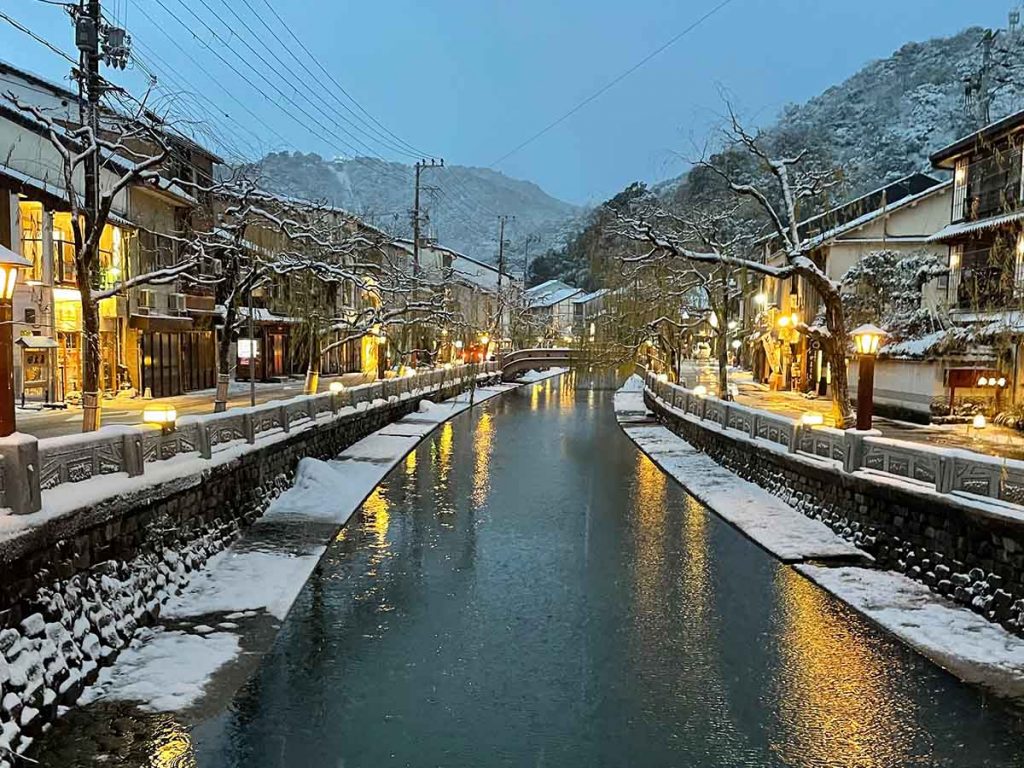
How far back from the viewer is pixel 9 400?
347 inches

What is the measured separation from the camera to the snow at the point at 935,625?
29.3 feet

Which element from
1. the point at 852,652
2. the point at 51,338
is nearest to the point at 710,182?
the point at 51,338

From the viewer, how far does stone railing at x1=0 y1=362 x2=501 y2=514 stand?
24.7ft

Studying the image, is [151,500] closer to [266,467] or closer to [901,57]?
[266,467]

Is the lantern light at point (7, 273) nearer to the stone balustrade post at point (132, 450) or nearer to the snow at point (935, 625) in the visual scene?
the stone balustrade post at point (132, 450)

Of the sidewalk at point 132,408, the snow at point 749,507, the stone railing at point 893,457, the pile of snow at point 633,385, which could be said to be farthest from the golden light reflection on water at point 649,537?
the pile of snow at point 633,385

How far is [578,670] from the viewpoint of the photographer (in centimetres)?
924

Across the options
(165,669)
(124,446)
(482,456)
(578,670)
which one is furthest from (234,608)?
(482,456)

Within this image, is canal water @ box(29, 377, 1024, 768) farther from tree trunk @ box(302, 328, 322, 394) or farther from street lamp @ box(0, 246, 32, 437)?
tree trunk @ box(302, 328, 322, 394)

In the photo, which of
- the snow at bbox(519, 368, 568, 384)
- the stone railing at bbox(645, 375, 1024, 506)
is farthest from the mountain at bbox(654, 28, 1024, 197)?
the stone railing at bbox(645, 375, 1024, 506)

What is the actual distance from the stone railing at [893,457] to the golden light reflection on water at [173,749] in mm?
9952

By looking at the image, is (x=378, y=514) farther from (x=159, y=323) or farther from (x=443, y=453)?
(x=159, y=323)

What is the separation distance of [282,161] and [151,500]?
14577cm

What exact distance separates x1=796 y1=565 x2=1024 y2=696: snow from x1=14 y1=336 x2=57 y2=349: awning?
21.5 metres
